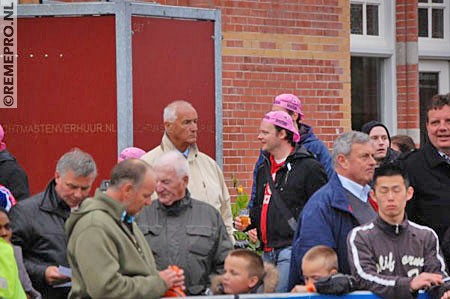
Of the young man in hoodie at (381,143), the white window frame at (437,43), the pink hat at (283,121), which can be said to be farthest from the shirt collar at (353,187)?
the white window frame at (437,43)

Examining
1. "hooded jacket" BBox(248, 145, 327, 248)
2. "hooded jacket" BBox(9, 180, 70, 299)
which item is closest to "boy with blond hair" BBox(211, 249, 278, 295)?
"hooded jacket" BBox(9, 180, 70, 299)

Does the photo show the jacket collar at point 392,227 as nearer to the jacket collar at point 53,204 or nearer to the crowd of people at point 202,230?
the crowd of people at point 202,230

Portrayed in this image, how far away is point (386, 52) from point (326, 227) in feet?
23.7

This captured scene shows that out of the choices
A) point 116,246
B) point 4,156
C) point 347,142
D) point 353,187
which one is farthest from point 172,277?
point 4,156

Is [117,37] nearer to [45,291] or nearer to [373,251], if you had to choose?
[45,291]

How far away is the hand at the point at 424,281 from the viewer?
6.81 metres

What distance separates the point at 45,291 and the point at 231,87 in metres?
5.04

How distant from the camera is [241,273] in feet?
23.3

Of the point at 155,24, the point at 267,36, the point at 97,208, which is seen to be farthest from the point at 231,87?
the point at 97,208

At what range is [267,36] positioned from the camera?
12477 millimetres

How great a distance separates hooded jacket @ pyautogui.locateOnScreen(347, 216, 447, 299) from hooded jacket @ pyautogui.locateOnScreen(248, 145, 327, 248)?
1.51 meters

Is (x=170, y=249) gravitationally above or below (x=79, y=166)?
below

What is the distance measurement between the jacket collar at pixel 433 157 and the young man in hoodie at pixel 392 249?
3.28 feet

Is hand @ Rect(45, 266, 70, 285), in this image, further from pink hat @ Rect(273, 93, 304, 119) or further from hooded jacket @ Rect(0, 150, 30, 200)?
pink hat @ Rect(273, 93, 304, 119)
